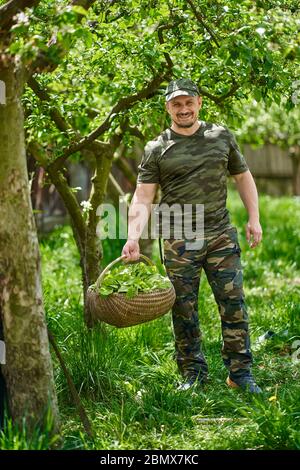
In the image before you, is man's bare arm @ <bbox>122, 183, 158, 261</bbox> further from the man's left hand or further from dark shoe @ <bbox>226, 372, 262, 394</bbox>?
dark shoe @ <bbox>226, 372, 262, 394</bbox>

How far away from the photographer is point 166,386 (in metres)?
5.04

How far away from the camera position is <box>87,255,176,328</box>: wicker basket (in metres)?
4.75

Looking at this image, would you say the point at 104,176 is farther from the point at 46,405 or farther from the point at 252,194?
the point at 46,405

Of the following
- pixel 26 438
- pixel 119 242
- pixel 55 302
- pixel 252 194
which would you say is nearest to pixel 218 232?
pixel 252 194

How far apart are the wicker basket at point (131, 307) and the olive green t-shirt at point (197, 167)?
2.13 ft

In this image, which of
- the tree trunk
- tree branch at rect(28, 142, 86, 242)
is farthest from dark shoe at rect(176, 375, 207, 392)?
tree branch at rect(28, 142, 86, 242)

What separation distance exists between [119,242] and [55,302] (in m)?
1.88

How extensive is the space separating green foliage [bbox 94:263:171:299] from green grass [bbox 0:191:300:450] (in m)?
0.58

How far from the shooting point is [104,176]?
642cm

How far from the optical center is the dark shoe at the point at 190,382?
516cm

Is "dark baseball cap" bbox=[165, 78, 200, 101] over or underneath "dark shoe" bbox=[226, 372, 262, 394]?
over

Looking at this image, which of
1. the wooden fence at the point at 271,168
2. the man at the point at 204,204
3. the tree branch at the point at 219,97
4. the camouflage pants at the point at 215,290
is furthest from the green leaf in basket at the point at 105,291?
the wooden fence at the point at 271,168

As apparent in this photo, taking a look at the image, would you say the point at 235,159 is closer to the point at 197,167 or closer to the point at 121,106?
the point at 197,167

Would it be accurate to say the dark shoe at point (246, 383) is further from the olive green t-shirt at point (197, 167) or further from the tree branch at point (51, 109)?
the tree branch at point (51, 109)
